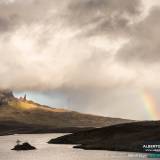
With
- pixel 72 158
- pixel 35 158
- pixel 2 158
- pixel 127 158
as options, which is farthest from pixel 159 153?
pixel 2 158

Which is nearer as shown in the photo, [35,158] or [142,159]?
[142,159]

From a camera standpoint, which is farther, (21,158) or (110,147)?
(110,147)

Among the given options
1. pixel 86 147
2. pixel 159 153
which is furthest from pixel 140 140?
pixel 159 153

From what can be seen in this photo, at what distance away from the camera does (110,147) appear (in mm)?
189500

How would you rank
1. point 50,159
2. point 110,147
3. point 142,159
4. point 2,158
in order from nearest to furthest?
point 142,159 → point 50,159 → point 2,158 → point 110,147

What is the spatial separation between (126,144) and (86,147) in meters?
16.4

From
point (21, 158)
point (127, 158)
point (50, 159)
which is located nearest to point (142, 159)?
point (127, 158)

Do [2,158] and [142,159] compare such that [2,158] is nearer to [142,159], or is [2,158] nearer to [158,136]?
[142,159]

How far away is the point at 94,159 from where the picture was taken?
5477 inches

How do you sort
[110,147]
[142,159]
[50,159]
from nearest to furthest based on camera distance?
[142,159], [50,159], [110,147]

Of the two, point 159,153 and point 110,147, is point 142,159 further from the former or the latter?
point 110,147

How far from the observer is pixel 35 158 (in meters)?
151

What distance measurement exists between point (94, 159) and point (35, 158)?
21977 mm

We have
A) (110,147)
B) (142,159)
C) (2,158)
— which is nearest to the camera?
(142,159)
